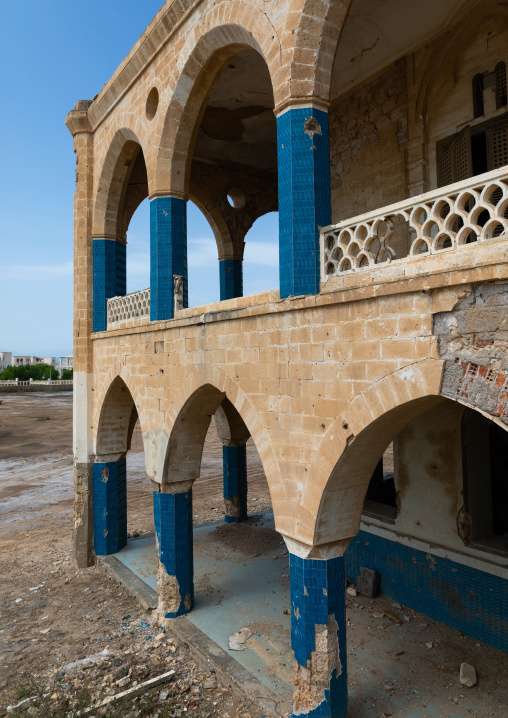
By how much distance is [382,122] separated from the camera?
7.20 metres

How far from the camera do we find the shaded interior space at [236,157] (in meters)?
8.60

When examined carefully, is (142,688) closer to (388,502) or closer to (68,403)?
(388,502)

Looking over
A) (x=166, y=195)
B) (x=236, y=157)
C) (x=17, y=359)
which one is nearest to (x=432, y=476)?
(x=166, y=195)

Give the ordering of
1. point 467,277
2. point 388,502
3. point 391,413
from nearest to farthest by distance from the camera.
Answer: point 467,277 < point 391,413 < point 388,502

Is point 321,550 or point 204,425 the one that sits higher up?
point 204,425

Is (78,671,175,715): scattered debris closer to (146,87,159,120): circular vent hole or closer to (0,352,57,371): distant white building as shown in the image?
(146,87,159,120): circular vent hole

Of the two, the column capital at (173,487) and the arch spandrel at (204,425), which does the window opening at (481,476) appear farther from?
the column capital at (173,487)

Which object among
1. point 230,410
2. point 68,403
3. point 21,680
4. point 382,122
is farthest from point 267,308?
point 68,403

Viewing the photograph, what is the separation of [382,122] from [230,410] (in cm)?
669

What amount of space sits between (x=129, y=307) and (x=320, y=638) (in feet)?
19.4

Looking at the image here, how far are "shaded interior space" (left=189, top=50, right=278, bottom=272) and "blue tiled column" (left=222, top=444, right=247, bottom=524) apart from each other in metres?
4.60

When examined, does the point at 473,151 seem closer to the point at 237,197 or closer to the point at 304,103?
the point at 304,103

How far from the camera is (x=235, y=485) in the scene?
12008 millimetres

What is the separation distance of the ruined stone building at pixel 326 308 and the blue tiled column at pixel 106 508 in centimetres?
4
